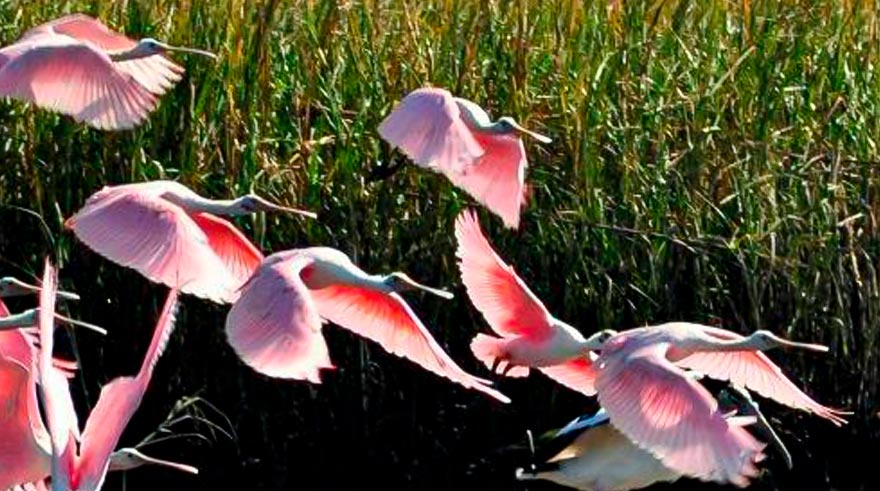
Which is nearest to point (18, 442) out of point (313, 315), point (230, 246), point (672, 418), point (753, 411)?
point (313, 315)

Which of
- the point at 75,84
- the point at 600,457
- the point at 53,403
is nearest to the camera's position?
the point at 53,403

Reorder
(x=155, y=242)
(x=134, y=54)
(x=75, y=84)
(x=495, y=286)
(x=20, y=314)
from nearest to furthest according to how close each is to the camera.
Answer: (x=155, y=242) < (x=20, y=314) < (x=495, y=286) < (x=75, y=84) < (x=134, y=54)

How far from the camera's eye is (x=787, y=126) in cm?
792

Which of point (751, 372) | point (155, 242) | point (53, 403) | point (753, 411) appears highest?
point (53, 403)

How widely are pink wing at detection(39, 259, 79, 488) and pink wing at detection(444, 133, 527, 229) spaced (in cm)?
192

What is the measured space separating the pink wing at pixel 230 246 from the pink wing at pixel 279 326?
1.83 ft

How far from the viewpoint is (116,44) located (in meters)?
7.42

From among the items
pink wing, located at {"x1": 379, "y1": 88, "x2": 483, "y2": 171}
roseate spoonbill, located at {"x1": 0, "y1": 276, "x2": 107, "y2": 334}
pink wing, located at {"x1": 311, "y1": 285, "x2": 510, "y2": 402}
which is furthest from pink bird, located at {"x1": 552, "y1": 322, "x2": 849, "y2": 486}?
roseate spoonbill, located at {"x1": 0, "y1": 276, "x2": 107, "y2": 334}

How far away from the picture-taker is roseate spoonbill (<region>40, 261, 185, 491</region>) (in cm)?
493

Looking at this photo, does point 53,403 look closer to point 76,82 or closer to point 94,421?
point 94,421

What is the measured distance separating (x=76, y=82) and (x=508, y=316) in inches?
49.9

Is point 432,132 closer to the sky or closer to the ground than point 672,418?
closer to the sky

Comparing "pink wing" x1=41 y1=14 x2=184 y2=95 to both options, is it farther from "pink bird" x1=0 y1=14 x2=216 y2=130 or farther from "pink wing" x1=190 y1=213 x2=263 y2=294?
"pink wing" x1=190 y1=213 x2=263 y2=294

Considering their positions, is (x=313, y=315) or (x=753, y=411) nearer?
(x=313, y=315)
